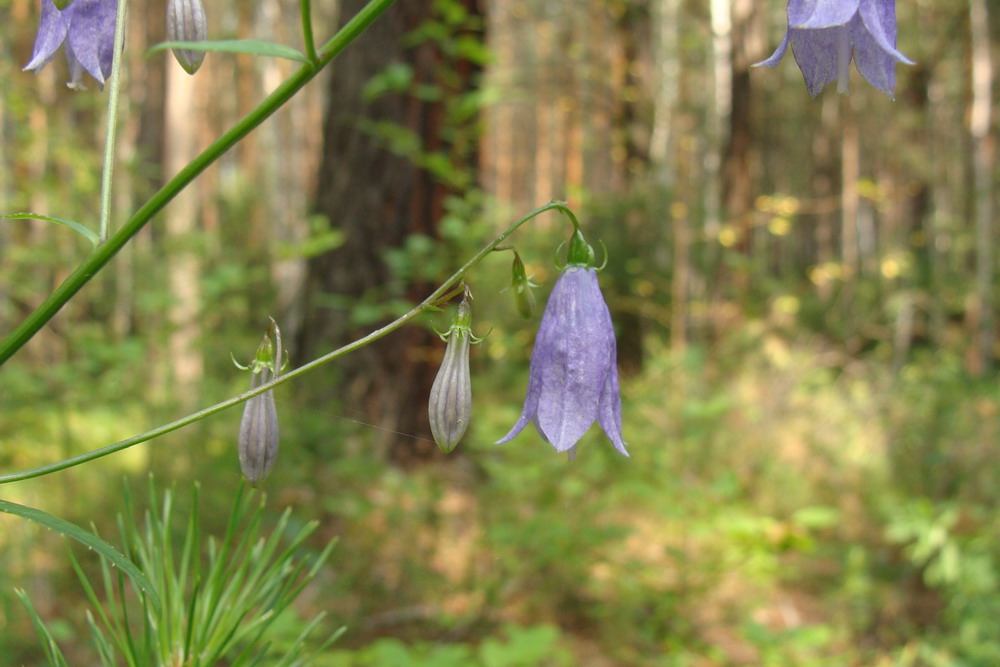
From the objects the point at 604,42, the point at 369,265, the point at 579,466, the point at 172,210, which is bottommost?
the point at 579,466

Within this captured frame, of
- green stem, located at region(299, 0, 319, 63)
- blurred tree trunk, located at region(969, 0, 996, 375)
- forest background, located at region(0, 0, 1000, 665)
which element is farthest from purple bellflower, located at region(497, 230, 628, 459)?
blurred tree trunk, located at region(969, 0, 996, 375)

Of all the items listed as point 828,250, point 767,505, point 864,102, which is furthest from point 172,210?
point 864,102

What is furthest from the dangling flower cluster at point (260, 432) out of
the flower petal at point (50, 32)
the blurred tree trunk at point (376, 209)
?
the blurred tree trunk at point (376, 209)

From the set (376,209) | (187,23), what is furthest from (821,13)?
(376,209)

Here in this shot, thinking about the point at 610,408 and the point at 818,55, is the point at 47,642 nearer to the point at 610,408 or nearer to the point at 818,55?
the point at 610,408

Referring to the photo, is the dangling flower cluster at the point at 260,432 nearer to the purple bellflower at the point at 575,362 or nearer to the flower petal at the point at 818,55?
the purple bellflower at the point at 575,362

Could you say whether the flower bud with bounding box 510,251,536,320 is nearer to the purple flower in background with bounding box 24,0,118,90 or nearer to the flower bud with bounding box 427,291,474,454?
the flower bud with bounding box 427,291,474,454

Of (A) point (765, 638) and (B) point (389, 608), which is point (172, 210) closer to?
(B) point (389, 608)
